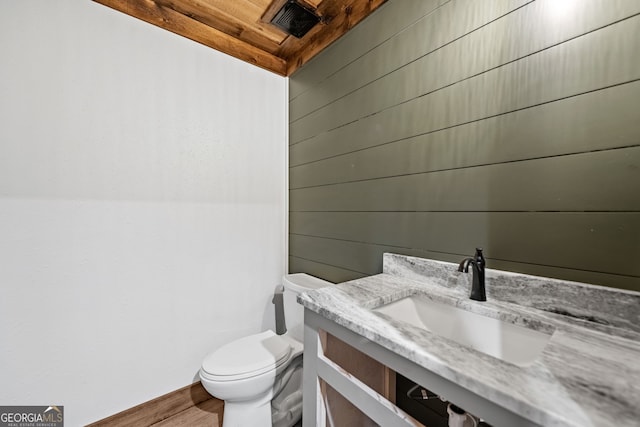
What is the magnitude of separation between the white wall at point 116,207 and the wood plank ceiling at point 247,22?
0.08 meters

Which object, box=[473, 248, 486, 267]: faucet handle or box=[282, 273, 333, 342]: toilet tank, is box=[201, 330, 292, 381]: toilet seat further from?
box=[473, 248, 486, 267]: faucet handle

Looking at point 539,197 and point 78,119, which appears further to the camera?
point 78,119

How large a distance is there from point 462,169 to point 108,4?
2.05 metres

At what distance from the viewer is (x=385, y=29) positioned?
1317 millimetres

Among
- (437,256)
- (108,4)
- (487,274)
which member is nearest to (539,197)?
(487,274)

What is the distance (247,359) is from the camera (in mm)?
1287

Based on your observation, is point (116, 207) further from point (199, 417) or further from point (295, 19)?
point (295, 19)

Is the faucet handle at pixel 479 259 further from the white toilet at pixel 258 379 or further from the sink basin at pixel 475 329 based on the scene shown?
the white toilet at pixel 258 379

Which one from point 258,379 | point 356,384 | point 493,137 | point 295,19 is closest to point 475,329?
point 356,384

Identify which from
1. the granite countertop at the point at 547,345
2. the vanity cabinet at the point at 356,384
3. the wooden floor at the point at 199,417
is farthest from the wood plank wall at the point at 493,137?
the wooden floor at the point at 199,417

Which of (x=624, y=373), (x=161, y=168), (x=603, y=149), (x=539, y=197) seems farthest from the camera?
(x=161, y=168)

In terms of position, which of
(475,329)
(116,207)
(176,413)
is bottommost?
(176,413)

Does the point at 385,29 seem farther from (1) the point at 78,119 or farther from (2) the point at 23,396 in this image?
(2) the point at 23,396

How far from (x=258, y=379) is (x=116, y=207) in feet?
3.99
